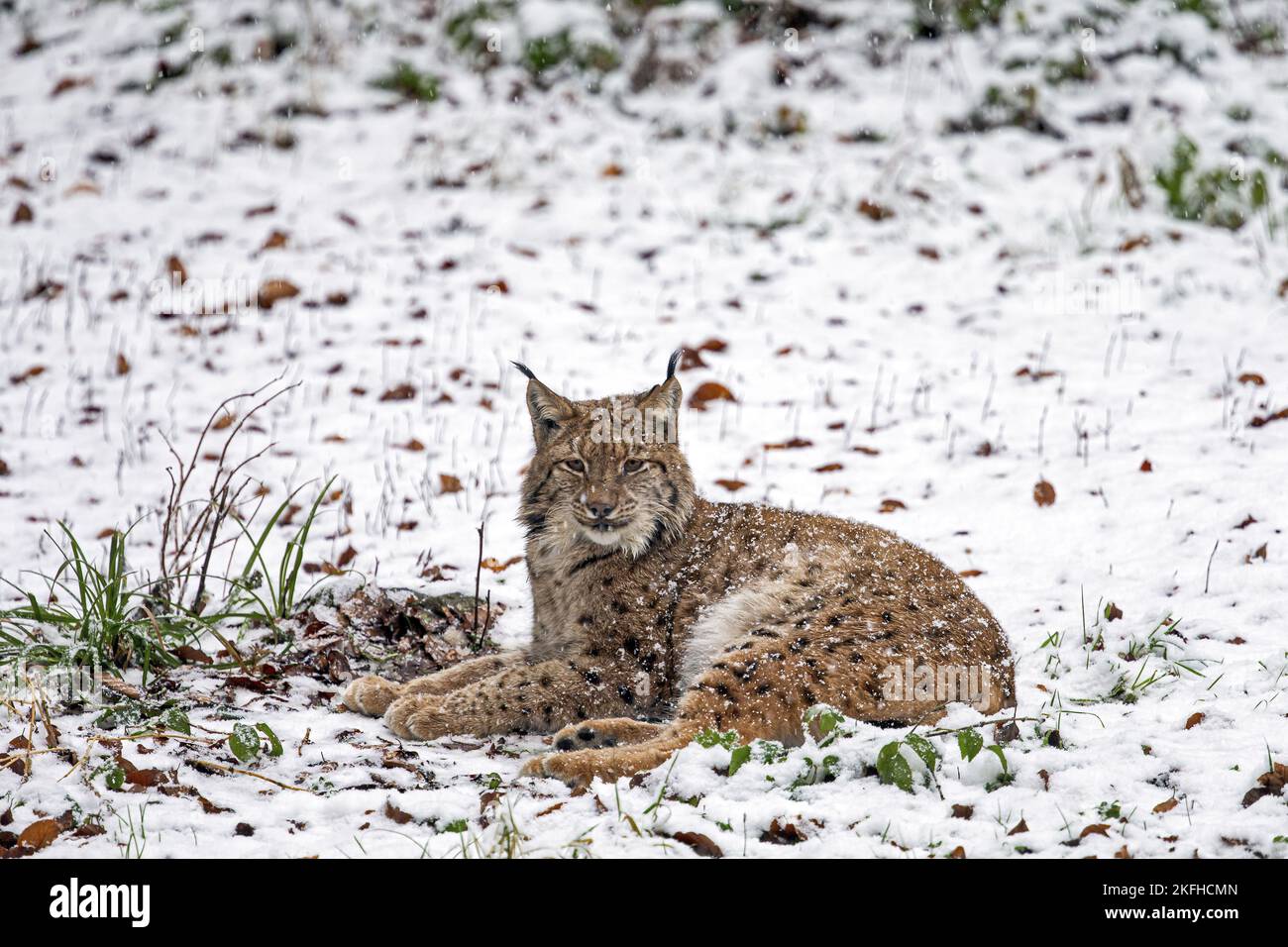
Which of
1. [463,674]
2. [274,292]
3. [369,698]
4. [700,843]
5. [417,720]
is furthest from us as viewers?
[274,292]

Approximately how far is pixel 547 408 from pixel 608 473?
16.9 inches

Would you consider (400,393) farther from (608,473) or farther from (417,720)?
(417,720)

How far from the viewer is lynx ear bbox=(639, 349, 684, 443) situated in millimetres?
4981

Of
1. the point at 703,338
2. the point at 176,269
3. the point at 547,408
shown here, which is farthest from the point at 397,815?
the point at 176,269

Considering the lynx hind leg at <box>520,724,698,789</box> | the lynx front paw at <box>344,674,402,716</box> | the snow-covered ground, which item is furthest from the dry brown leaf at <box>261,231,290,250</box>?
the lynx hind leg at <box>520,724,698,789</box>

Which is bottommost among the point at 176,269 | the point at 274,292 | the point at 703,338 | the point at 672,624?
the point at 672,624

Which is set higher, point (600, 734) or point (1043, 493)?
point (1043, 493)

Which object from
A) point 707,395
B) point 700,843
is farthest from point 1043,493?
point 700,843

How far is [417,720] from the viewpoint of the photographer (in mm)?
4457

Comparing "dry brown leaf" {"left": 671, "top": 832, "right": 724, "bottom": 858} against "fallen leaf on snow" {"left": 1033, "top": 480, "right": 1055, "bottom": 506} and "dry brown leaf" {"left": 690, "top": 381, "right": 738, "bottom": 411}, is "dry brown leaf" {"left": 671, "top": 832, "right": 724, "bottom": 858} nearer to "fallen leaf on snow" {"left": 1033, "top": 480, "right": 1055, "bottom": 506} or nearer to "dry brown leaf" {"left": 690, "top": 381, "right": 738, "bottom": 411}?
"fallen leaf on snow" {"left": 1033, "top": 480, "right": 1055, "bottom": 506}

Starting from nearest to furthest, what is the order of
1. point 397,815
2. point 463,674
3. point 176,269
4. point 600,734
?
1. point 397,815
2. point 600,734
3. point 463,674
4. point 176,269

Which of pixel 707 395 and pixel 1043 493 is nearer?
pixel 1043 493
